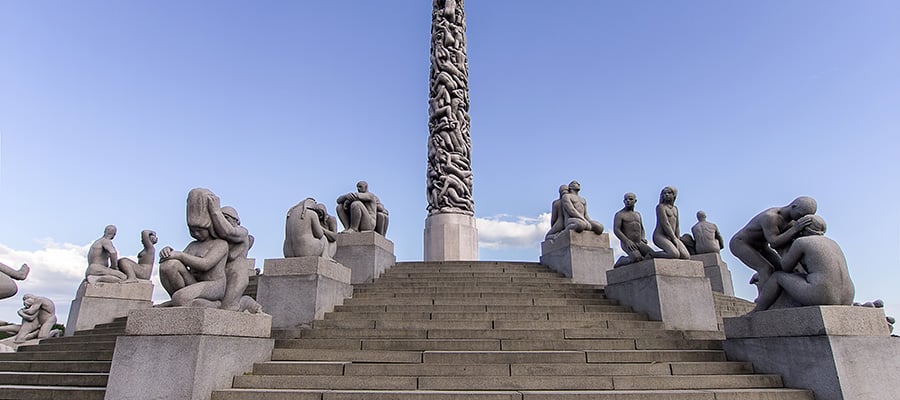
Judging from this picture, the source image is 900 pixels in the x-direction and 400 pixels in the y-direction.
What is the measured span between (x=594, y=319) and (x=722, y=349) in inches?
86.9

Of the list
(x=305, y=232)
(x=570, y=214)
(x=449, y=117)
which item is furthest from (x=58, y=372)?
(x=449, y=117)

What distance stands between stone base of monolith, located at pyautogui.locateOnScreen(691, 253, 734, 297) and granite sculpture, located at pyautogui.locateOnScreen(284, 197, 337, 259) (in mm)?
11264

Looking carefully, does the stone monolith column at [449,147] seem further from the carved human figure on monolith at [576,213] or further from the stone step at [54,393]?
the stone step at [54,393]

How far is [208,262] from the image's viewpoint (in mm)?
6785

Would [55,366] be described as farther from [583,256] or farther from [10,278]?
[583,256]

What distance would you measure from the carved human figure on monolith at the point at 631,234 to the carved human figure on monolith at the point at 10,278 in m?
11.7

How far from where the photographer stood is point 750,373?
22.8 feet

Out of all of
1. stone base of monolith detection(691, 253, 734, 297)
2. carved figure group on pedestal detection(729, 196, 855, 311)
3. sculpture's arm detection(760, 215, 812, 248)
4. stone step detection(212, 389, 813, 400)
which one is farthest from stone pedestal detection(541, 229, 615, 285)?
stone step detection(212, 389, 813, 400)

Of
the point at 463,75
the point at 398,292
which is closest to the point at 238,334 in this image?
the point at 398,292

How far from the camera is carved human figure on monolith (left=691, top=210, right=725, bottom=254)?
15.1m

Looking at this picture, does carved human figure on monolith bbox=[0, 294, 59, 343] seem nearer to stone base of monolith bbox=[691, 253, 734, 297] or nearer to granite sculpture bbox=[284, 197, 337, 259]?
granite sculpture bbox=[284, 197, 337, 259]

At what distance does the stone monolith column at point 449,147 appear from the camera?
64.4 ft

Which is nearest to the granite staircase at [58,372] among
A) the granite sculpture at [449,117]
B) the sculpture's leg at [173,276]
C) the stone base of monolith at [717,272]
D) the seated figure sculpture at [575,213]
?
the sculpture's leg at [173,276]

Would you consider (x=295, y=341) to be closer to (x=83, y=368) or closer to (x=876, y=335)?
(x=83, y=368)
